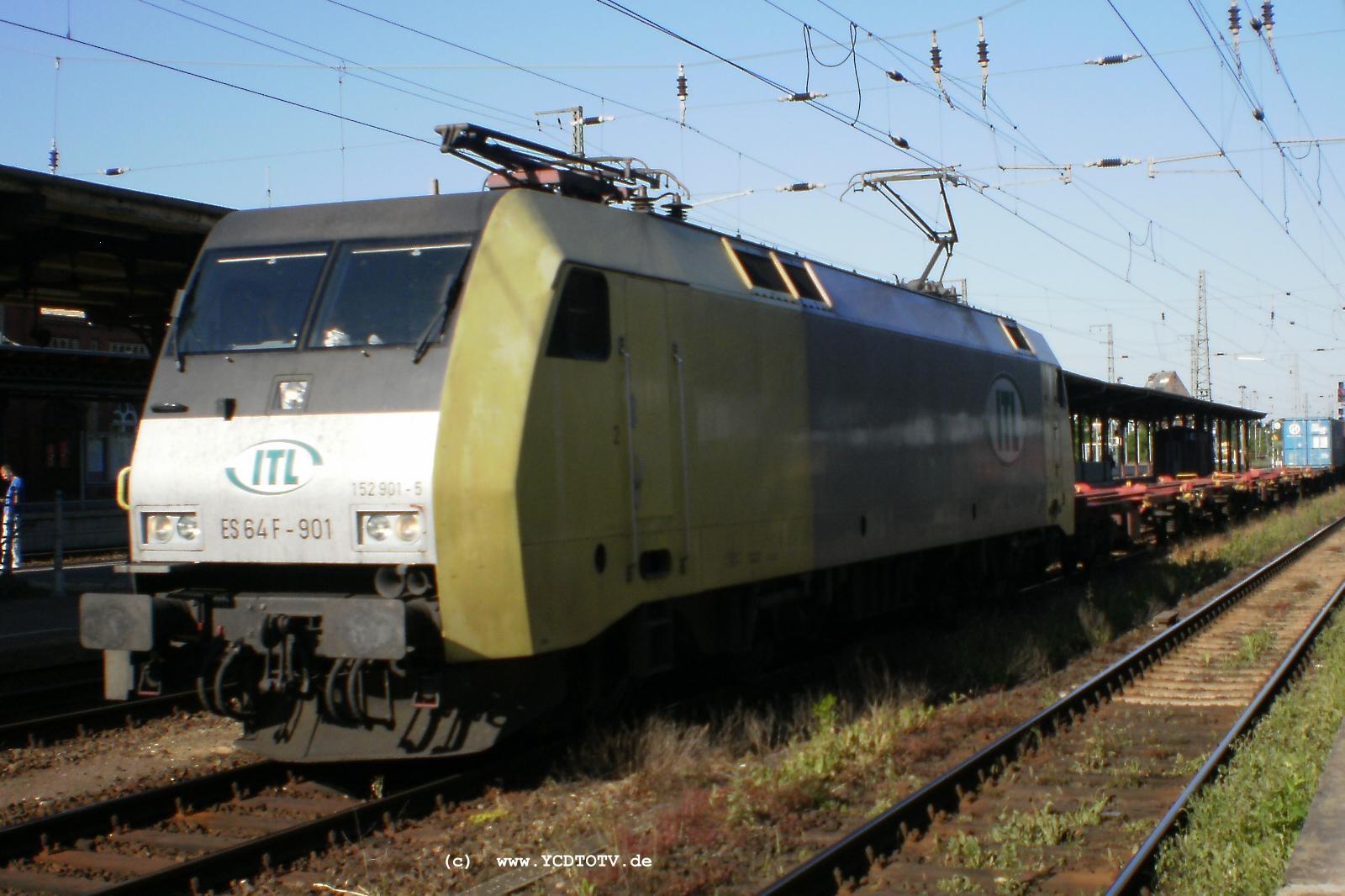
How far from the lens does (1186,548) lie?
24.4 meters

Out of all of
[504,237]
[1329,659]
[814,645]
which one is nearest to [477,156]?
[504,237]

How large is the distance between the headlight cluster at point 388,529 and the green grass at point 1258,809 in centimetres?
383

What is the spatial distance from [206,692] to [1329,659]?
9157 millimetres

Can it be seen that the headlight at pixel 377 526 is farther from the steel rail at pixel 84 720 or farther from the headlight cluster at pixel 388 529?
the steel rail at pixel 84 720

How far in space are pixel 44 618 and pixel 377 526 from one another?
7.91 m

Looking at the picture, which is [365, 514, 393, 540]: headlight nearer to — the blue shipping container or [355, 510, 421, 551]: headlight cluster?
[355, 510, 421, 551]: headlight cluster

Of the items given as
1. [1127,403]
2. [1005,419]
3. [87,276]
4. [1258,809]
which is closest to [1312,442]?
[1127,403]

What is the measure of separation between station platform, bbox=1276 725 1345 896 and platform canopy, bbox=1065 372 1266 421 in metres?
14.9

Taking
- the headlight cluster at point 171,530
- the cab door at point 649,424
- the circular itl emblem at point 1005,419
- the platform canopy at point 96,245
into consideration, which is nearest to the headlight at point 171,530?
the headlight cluster at point 171,530

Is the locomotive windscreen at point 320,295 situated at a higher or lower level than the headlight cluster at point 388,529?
higher

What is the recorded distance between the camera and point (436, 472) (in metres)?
6.59

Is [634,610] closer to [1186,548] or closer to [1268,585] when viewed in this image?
[1268,585]

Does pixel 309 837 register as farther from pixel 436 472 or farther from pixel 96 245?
pixel 96 245

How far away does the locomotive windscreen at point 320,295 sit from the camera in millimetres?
7188
